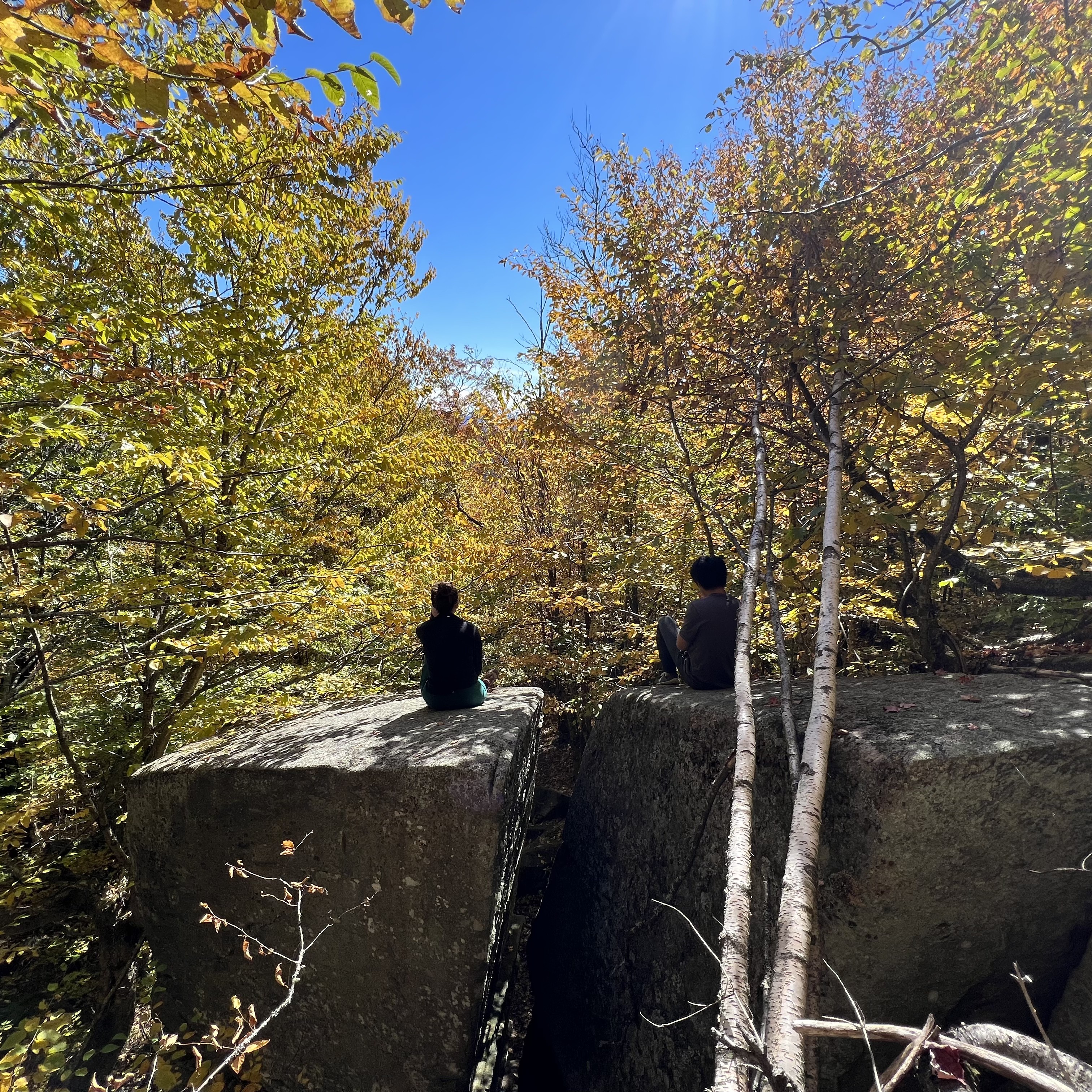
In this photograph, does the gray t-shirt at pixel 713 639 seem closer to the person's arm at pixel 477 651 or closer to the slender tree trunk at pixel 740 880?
the slender tree trunk at pixel 740 880

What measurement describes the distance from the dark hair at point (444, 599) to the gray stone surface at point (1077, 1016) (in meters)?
4.05

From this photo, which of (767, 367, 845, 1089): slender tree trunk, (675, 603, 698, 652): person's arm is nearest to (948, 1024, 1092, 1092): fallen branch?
(767, 367, 845, 1089): slender tree trunk

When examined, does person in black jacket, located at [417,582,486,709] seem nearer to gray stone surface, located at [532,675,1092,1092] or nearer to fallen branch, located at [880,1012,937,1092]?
gray stone surface, located at [532,675,1092,1092]

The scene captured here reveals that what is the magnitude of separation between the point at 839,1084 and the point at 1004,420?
426 cm

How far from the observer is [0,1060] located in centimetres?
265

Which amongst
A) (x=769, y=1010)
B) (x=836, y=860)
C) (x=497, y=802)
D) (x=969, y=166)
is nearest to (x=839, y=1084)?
(x=836, y=860)

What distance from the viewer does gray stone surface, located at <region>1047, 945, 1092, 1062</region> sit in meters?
2.23

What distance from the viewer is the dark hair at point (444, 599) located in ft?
14.9

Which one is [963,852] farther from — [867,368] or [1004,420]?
[1004,420]

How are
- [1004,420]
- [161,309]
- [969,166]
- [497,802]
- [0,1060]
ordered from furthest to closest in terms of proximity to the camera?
[161,309], [1004,420], [969,166], [497,802], [0,1060]

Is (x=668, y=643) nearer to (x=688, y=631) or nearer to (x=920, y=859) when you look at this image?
(x=688, y=631)

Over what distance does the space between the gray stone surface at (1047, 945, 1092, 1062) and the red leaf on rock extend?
62.8 inches

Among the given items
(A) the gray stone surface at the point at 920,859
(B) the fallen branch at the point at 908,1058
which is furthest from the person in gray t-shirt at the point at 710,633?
(B) the fallen branch at the point at 908,1058

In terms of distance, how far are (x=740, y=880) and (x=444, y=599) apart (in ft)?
10.6
